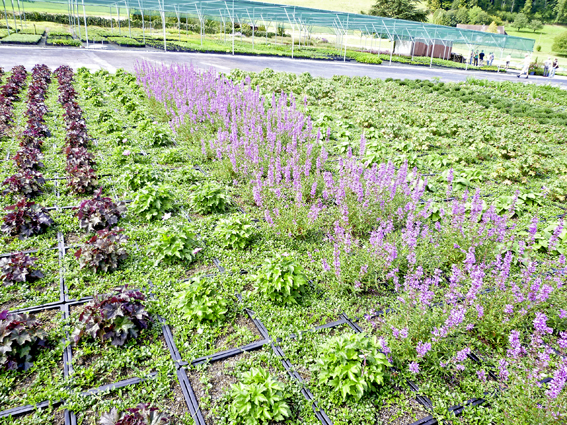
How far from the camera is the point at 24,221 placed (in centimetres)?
457

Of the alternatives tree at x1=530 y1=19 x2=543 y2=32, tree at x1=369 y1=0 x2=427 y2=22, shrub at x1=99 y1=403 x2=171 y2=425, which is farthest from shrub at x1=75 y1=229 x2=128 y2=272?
tree at x1=530 y1=19 x2=543 y2=32

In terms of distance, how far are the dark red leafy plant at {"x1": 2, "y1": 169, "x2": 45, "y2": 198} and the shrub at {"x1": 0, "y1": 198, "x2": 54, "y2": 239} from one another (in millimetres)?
823

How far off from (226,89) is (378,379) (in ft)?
29.5

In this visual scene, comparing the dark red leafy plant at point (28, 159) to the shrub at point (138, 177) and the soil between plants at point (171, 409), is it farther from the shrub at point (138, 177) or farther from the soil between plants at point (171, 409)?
the soil between plants at point (171, 409)

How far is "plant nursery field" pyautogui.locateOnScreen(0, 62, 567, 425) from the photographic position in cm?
266

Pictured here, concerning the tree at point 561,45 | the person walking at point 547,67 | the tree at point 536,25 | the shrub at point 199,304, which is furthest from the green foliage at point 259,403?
the tree at point 536,25

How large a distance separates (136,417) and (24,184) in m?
4.54

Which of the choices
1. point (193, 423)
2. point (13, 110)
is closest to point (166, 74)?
point (13, 110)

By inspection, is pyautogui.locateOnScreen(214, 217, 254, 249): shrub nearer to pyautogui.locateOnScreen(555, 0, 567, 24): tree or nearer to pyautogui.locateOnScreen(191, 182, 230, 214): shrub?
pyautogui.locateOnScreen(191, 182, 230, 214): shrub

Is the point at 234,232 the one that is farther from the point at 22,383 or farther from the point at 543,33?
the point at 543,33

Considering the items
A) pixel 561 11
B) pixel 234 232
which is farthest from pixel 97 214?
pixel 561 11

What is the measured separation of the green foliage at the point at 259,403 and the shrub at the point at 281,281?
107 centimetres

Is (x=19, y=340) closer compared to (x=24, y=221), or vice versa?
(x=19, y=340)

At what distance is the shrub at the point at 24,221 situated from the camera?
454 cm
